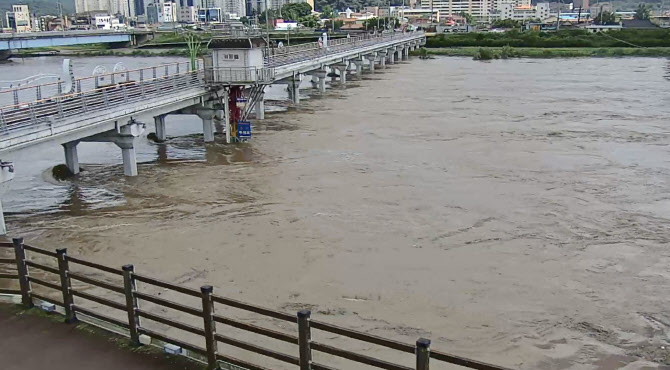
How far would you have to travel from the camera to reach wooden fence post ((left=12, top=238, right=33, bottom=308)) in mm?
7461

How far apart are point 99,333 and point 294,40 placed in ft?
374

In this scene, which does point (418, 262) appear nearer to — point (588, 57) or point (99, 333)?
point (99, 333)

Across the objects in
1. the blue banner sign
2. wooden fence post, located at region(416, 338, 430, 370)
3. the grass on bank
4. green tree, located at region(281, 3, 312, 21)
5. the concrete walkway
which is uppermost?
green tree, located at region(281, 3, 312, 21)

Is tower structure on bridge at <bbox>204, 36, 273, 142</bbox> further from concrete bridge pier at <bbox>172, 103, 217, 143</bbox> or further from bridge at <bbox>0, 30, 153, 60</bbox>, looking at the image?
bridge at <bbox>0, 30, 153, 60</bbox>

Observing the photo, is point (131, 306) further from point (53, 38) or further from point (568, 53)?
point (568, 53)

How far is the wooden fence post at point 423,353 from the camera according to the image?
530 centimetres

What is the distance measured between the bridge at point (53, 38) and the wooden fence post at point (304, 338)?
256 ft

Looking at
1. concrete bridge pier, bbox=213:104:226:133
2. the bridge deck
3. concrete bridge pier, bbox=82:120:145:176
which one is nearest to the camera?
the bridge deck

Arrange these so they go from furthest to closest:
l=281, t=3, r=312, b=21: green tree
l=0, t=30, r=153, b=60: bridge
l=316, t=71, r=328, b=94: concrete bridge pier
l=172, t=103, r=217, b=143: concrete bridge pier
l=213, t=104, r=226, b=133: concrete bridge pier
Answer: l=281, t=3, r=312, b=21: green tree < l=0, t=30, r=153, b=60: bridge < l=316, t=71, r=328, b=94: concrete bridge pier < l=213, t=104, r=226, b=133: concrete bridge pier < l=172, t=103, r=217, b=143: concrete bridge pier

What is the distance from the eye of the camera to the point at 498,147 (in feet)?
87.9

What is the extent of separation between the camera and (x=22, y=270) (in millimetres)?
7547

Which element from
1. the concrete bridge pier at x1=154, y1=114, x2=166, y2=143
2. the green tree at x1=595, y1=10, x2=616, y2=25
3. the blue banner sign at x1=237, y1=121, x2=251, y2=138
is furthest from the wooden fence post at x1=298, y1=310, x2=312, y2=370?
the green tree at x1=595, y1=10, x2=616, y2=25

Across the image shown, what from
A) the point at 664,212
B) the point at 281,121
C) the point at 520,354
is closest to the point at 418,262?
the point at 520,354

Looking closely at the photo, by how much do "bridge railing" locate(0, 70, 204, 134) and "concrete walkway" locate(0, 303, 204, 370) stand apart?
1068 cm
